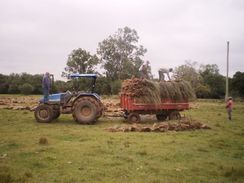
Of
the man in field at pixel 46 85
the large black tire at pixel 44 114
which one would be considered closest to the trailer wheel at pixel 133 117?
the large black tire at pixel 44 114

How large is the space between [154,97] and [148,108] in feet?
2.27

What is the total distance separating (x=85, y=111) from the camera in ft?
61.9

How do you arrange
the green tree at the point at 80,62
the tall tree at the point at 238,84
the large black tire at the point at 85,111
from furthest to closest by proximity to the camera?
the tall tree at the point at 238,84, the green tree at the point at 80,62, the large black tire at the point at 85,111

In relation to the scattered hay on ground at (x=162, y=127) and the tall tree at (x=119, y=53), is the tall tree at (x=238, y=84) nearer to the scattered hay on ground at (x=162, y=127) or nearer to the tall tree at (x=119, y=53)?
the tall tree at (x=119, y=53)

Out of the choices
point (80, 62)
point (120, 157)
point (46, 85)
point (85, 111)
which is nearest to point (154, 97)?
point (85, 111)

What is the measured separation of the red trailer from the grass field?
13.0 feet

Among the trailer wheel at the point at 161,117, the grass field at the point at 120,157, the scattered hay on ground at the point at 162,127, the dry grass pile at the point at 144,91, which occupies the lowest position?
the grass field at the point at 120,157

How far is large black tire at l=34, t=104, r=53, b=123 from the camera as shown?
62.4 ft

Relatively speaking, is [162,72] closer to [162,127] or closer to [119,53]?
[162,127]

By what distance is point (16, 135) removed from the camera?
1417 cm

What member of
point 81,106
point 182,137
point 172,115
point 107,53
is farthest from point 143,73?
point 107,53

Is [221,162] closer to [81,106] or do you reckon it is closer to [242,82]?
[81,106]

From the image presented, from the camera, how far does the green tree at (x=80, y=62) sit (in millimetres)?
55356

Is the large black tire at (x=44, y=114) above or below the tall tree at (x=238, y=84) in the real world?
below
